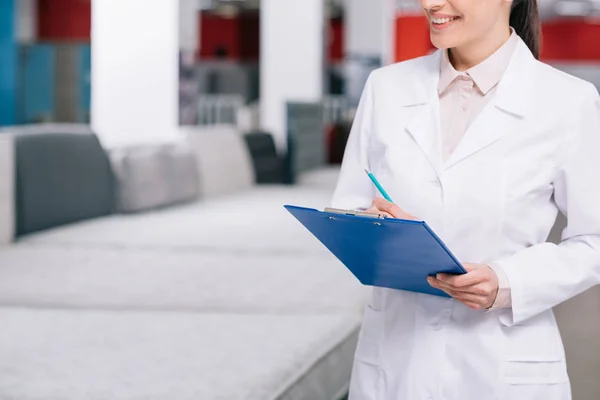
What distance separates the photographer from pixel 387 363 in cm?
154

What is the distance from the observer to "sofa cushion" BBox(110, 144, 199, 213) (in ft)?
16.4

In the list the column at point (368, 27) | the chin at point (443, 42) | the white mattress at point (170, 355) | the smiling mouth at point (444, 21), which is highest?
the column at point (368, 27)

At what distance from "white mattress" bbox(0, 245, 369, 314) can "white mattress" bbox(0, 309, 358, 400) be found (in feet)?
0.53

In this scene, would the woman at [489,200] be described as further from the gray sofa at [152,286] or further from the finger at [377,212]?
the gray sofa at [152,286]

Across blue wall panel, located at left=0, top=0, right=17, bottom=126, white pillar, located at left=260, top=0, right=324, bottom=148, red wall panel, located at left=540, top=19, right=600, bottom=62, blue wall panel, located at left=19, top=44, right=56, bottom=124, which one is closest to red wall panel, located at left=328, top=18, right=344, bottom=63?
red wall panel, located at left=540, top=19, right=600, bottom=62

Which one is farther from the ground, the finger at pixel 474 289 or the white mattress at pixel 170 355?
the finger at pixel 474 289

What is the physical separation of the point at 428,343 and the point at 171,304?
1541mm

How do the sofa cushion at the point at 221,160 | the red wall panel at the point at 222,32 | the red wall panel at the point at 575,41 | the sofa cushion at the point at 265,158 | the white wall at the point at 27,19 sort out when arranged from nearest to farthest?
the sofa cushion at the point at 221,160 → the sofa cushion at the point at 265,158 → the white wall at the point at 27,19 → the red wall panel at the point at 575,41 → the red wall panel at the point at 222,32

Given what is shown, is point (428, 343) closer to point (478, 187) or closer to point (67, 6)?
point (478, 187)

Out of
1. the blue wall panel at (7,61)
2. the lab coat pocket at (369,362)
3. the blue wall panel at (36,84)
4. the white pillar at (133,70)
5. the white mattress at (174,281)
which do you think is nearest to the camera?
the lab coat pocket at (369,362)

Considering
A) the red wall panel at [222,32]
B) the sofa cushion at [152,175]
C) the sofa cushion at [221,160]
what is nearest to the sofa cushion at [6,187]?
the sofa cushion at [152,175]

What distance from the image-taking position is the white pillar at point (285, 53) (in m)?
8.90

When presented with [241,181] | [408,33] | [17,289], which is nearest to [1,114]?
[241,181]

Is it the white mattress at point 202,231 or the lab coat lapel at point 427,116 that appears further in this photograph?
the white mattress at point 202,231
